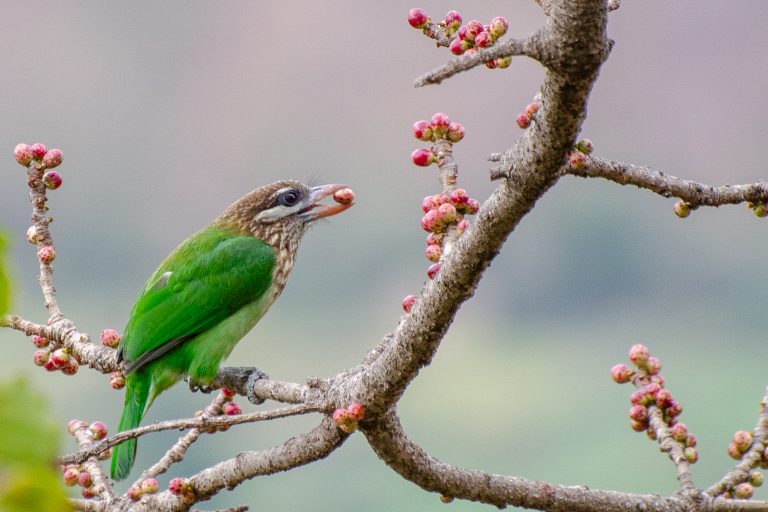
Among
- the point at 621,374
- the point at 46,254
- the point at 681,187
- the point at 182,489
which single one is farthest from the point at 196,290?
the point at 681,187

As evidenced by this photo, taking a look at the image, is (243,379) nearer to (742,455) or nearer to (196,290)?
(196,290)

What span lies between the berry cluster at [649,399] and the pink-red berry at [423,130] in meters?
1.02

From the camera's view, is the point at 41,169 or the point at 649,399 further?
the point at 41,169

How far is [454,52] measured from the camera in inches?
111

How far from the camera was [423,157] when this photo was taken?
310cm

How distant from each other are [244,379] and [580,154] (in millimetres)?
2398

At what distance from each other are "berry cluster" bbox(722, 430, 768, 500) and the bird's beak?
9.99 ft

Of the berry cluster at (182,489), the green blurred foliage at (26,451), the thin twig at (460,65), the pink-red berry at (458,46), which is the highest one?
the pink-red berry at (458,46)

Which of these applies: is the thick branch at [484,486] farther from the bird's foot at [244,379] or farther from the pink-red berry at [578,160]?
the bird's foot at [244,379]

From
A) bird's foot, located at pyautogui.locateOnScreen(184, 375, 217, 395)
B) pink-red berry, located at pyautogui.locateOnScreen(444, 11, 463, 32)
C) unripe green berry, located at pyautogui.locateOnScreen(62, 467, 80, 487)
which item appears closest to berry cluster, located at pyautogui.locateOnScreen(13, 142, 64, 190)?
unripe green berry, located at pyautogui.locateOnScreen(62, 467, 80, 487)

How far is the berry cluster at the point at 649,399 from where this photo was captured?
312 cm

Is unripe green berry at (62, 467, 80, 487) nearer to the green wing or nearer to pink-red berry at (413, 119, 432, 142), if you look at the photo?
the green wing

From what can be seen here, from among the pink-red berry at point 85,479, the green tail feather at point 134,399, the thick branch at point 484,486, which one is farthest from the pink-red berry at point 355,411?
the green tail feather at point 134,399

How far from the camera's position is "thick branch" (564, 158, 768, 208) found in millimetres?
2387
